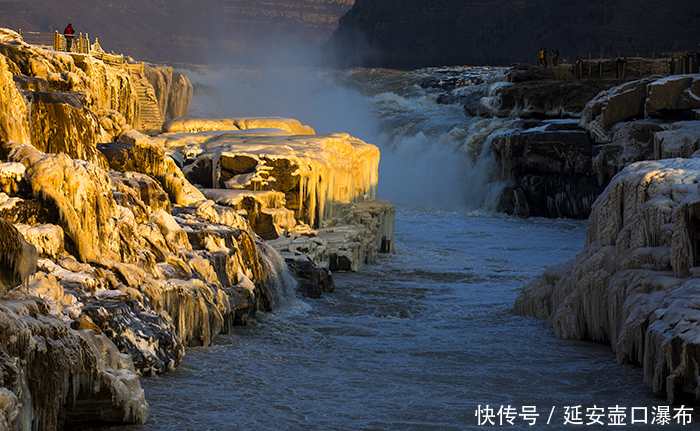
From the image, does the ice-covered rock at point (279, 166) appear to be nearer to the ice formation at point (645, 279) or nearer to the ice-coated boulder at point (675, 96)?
the ice formation at point (645, 279)

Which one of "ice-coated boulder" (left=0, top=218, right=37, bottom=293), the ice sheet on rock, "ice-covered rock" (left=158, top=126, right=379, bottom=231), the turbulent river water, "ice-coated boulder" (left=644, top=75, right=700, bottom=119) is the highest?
"ice-coated boulder" (left=644, top=75, right=700, bottom=119)

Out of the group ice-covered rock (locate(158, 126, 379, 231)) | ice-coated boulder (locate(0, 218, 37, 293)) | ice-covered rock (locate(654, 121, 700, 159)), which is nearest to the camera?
ice-coated boulder (locate(0, 218, 37, 293))

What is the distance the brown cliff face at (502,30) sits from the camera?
3191 inches

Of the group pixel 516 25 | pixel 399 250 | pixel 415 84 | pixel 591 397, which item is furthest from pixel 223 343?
pixel 516 25

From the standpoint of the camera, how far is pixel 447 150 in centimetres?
3944

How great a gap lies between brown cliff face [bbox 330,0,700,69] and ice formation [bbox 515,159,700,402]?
67382 mm

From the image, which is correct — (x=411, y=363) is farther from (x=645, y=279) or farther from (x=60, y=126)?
(x=60, y=126)

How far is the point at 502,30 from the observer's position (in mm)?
95000

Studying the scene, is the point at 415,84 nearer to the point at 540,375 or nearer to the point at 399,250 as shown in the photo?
the point at 399,250

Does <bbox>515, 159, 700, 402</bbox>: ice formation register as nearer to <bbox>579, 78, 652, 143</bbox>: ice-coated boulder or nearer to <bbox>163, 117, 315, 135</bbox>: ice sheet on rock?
<bbox>163, 117, 315, 135</bbox>: ice sheet on rock

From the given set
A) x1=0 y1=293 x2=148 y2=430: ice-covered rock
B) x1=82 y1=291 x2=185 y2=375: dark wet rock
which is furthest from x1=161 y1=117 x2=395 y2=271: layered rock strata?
x1=0 y1=293 x2=148 y2=430: ice-covered rock

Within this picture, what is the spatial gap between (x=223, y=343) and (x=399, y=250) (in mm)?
13232

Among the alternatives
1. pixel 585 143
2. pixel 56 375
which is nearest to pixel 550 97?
pixel 585 143

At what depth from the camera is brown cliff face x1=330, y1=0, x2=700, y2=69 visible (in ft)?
266
